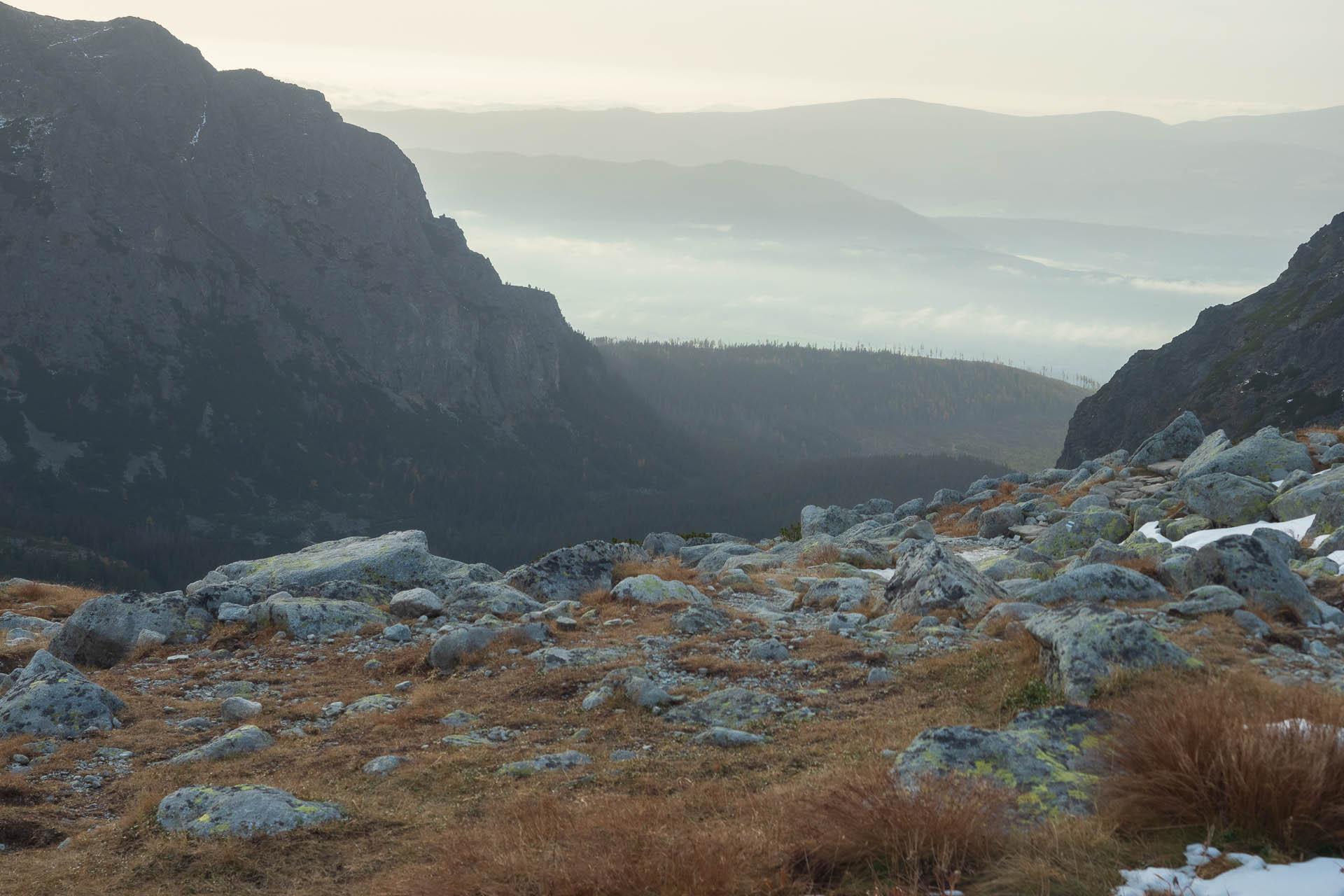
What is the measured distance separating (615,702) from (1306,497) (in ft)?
56.1

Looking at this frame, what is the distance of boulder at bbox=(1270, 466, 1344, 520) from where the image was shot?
19.7 m

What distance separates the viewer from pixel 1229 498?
850 inches

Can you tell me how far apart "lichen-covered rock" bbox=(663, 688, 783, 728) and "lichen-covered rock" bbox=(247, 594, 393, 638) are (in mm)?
8942

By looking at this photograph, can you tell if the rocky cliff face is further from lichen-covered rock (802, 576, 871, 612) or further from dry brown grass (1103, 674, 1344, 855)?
dry brown grass (1103, 674, 1344, 855)

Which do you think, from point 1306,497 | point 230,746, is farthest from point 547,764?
point 1306,497

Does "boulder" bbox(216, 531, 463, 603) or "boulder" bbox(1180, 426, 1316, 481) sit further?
"boulder" bbox(1180, 426, 1316, 481)

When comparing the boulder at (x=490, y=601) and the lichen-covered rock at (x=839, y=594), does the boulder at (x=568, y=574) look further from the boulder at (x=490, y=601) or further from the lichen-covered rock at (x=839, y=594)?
the lichen-covered rock at (x=839, y=594)

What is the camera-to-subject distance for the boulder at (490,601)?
18.8 m

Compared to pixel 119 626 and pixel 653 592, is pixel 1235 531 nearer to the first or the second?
pixel 653 592

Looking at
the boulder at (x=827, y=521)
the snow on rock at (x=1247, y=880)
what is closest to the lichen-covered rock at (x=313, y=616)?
the snow on rock at (x=1247, y=880)

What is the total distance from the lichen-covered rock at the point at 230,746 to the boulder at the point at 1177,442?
1308 inches

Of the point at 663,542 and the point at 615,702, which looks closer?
the point at 615,702

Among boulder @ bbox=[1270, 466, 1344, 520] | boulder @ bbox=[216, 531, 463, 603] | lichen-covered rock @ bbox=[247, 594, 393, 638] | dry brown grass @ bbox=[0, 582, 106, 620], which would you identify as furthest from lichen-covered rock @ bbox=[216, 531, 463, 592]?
boulder @ bbox=[1270, 466, 1344, 520]

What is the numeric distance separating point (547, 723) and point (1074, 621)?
20.7 feet
